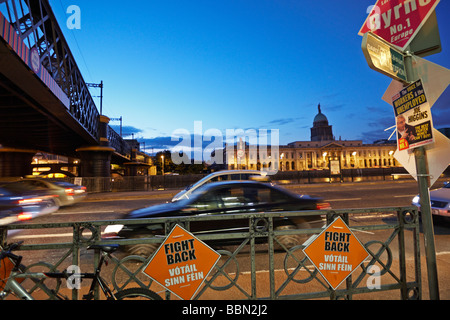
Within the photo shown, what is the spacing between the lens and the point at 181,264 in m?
2.79

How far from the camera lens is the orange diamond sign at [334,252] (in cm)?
303

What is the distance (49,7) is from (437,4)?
63.0 feet

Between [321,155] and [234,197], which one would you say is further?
[321,155]

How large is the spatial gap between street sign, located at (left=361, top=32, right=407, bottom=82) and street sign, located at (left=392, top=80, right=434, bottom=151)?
22 centimetres

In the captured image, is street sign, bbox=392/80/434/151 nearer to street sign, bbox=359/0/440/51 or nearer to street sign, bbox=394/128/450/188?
street sign, bbox=394/128/450/188

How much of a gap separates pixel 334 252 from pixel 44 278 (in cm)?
334

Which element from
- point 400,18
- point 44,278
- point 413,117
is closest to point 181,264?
point 44,278

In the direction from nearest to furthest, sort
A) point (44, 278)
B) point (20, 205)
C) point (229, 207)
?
point (44, 278)
point (229, 207)
point (20, 205)

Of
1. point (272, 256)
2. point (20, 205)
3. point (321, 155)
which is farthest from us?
point (321, 155)

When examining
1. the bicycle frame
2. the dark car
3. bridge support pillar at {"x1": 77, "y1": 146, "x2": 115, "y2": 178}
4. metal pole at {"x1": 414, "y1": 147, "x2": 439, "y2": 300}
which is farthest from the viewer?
bridge support pillar at {"x1": 77, "y1": 146, "x2": 115, "y2": 178}

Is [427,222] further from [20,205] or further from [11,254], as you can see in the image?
[20,205]

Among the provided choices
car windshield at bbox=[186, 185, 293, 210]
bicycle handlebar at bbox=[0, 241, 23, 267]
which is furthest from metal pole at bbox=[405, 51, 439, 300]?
bicycle handlebar at bbox=[0, 241, 23, 267]

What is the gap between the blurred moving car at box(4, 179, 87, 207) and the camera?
11.5 meters
